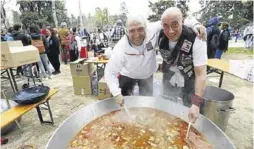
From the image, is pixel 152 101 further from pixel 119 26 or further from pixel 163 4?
pixel 163 4

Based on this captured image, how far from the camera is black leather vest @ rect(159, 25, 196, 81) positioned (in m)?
1.74

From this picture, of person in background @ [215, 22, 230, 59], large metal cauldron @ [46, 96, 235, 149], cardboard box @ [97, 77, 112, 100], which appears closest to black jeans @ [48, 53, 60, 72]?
cardboard box @ [97, 77, 112, 100]

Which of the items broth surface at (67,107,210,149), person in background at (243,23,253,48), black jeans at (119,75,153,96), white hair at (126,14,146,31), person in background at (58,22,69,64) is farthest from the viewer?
person in background at (243,23,253,48)

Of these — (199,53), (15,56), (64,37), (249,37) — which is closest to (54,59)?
(64,37)

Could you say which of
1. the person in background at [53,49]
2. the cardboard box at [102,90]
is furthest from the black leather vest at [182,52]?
the person in background at [53,49]

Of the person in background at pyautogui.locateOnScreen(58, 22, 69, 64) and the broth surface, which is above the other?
the person in background at pyautogui.locateOnScreen(58, 22, 69, 64)

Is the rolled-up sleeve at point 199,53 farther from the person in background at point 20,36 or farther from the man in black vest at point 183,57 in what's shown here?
the person in background at point 20,36

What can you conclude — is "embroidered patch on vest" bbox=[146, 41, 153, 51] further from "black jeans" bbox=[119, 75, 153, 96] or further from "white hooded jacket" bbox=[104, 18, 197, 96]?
"black jeans" bbox=[119, 75, 153, 96]

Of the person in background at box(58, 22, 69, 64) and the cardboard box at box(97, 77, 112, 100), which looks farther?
A: the person in background at box(58, 22, 69, 64)

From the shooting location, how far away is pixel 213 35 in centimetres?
571

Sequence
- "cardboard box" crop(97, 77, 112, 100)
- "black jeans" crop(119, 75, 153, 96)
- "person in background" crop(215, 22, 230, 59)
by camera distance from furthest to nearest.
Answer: "person in background" crop(215, 22, 230, 59) → "cardboard box" crop(97, 77, 112, 100) → "black jeans" crop(119, 75, 153, 96)

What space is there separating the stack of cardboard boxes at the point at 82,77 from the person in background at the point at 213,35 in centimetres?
369

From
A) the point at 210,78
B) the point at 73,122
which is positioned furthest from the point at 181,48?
the point at 210,78

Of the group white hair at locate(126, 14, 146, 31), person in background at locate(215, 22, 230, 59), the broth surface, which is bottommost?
the broth surface
